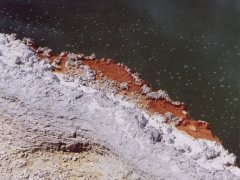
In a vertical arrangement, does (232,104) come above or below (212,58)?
below

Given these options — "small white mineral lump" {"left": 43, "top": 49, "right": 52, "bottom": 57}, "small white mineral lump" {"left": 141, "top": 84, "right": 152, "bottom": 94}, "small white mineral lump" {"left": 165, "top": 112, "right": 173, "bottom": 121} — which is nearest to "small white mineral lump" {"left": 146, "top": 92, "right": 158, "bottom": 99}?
"small white mineral lump" {"left": 141, "top": 84, "right": 152, "bottom": 94}

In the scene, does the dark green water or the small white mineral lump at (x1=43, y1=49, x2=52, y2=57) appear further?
the small white mineral lump at (x1=43, y1=49, x2=52, y2=57)

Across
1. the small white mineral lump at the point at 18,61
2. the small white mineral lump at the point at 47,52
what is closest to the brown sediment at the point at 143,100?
the small white mineral lump at the point at 47,52

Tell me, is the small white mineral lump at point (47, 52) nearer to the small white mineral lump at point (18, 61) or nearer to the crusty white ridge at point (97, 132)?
the small white mineral lump at point (18, 61)

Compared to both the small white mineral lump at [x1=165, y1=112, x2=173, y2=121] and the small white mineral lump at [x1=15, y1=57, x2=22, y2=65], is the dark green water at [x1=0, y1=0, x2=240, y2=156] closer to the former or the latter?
the small white mineral lump at [x1=165, y1=112, x2=173, y2=121]

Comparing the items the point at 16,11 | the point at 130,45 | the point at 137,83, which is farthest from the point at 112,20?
the point at 16,11

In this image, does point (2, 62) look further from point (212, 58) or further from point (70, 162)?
point (212, 58)
